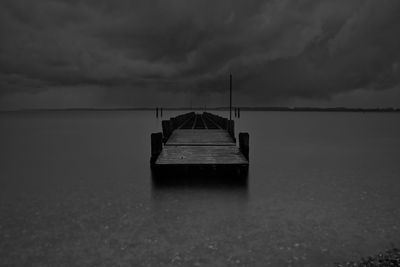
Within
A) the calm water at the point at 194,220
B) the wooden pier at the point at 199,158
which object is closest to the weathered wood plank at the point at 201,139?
the wooden pier at the point at 199,158

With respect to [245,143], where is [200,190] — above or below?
below

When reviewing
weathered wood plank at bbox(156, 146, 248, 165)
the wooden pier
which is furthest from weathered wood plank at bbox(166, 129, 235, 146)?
weathered wood plank at bbox(156, 146, 248, 165)

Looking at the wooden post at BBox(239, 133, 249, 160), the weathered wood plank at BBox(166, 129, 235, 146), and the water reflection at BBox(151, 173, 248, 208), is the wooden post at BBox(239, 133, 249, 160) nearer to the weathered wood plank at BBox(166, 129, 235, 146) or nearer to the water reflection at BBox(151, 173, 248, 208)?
the water reflection at BBox(151, 173, 248, 208)

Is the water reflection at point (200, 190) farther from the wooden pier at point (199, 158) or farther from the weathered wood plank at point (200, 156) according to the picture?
the weathered wood plank at point (200, 156)

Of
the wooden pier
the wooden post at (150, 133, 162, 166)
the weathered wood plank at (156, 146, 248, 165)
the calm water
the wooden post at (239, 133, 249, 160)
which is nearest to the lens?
the calm water

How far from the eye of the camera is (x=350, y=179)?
58.3 feet

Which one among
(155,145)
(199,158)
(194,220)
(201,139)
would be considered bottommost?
(194,220)

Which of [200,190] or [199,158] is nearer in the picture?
[200,190]

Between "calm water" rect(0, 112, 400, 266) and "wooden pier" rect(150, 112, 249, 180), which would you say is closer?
"calm water" rect(0, 112, 400, 266)

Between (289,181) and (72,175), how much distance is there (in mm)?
13563

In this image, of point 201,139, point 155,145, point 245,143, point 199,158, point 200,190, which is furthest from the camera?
point 201,139

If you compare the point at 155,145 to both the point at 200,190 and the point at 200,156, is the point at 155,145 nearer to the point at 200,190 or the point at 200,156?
the point at 200,156

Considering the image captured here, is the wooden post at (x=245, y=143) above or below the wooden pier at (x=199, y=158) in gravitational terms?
above

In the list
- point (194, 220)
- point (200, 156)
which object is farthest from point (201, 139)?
point (194, 220)
